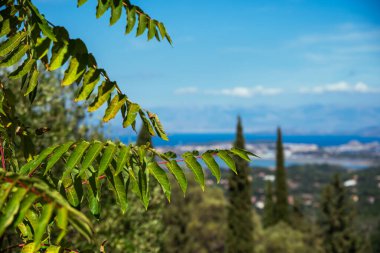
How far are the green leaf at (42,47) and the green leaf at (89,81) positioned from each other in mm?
254

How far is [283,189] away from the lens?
53.2 metres

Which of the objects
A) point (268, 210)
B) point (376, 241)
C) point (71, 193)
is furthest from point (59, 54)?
point (376, 241)

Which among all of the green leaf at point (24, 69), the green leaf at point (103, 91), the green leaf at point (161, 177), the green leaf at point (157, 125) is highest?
the green leaf at point (24, 69)

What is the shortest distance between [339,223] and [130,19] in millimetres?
39512

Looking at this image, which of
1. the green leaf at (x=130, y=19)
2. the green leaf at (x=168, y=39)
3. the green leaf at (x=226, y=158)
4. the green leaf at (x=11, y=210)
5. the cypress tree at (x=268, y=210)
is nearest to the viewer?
the green leaf at (x=11, y=210)

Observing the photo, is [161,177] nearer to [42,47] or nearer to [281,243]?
[42,47]

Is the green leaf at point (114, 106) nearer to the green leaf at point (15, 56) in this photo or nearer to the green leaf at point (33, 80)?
the green leaf at point (33, 80)

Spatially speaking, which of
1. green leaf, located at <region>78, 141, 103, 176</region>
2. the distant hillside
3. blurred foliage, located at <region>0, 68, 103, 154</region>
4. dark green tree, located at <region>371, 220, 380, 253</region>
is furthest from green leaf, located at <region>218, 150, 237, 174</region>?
the distant hillside

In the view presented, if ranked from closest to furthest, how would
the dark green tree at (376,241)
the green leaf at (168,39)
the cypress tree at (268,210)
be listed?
the green leaf at (168,39) < the cypress tree at (268,210) < the dark green tree at (376,241)

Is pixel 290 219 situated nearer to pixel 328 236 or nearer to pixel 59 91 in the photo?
pixel 328 236

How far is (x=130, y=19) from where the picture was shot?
271cm

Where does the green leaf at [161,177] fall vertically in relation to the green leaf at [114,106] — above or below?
below

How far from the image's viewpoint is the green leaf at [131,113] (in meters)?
2.54

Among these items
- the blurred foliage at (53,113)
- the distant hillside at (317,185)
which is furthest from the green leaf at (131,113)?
the distant hillside at (317,185)
